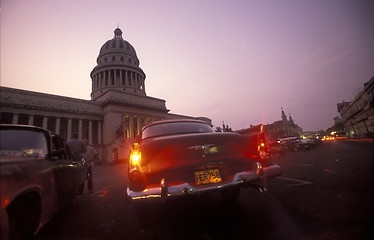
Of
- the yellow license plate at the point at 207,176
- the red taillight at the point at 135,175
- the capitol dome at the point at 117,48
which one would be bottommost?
the yellow license plate at the point at 207,176

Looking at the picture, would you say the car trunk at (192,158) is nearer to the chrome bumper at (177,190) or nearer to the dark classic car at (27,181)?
the chrome bumper at (177,190)

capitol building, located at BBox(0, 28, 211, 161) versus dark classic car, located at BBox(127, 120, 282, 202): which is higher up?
capitol building, located at BBox(0, 28, 211, 161)

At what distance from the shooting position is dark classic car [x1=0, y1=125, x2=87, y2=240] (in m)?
1.81

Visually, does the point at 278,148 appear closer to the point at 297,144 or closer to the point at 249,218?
the point at 297,144

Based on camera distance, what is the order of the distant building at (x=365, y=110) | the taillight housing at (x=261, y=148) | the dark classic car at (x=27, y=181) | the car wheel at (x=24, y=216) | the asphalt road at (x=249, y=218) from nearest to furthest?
the dark classic car at (x=27, y=181), the car wheel at (x=24, y=216), the asphalt road at (x=249, y=218), the taillight housing at (x=261, y=148), the distant building at (x=365, y=110)

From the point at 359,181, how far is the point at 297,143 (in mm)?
14841

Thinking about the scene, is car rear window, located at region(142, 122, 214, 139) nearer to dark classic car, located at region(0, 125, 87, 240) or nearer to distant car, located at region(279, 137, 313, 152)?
dark classic car, located at region(0, 125, 87, 240)

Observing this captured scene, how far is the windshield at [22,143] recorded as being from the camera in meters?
2.48

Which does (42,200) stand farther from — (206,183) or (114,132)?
(114,132)

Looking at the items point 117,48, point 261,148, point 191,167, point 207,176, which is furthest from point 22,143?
point 117,48

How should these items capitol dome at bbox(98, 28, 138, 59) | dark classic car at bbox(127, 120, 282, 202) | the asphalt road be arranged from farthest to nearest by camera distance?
capitol dome at bbox(98, 28, 138, 59), dark classic car at bbox(127, 120, 282, 202), the asphalt road

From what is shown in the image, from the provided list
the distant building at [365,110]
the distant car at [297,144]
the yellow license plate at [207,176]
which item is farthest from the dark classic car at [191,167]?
the distant building at [365,110]

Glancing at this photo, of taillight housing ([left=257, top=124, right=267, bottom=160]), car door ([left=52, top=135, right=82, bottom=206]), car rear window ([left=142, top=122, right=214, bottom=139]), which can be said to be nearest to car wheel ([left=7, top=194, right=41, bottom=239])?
car door ([left=52, top=135, right=82, bottom=206])

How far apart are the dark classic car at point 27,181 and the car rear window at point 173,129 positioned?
5.20 feet
